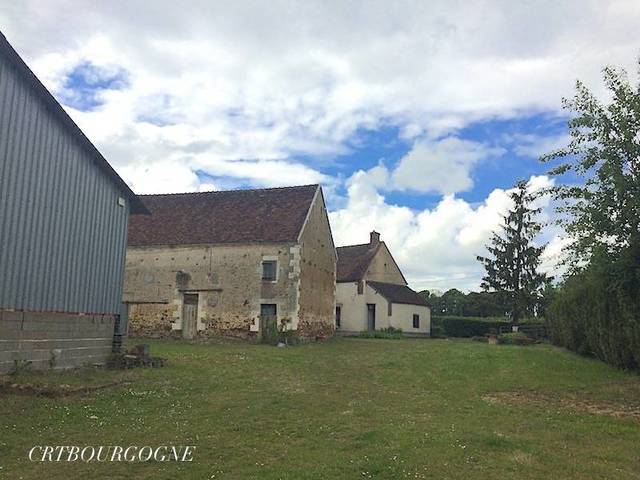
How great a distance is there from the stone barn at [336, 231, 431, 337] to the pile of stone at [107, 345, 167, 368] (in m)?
25.1

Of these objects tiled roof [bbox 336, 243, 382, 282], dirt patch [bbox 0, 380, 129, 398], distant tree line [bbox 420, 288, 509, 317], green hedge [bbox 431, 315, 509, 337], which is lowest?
dirt patch [bbox 0, 380, 129, 398]

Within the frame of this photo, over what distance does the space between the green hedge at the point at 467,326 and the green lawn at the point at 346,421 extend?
2428 centimetres

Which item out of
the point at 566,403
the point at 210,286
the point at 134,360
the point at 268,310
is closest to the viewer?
the point at 566,403

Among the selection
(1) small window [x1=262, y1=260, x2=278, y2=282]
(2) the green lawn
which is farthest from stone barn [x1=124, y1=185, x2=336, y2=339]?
(2) the green lawn

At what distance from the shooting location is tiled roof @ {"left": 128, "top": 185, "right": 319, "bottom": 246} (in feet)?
101

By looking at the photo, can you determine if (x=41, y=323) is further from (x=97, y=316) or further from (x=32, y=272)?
(x=97, y=316)

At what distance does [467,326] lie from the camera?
141 feet

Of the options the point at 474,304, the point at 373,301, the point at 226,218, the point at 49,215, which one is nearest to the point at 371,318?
the point at 373,301

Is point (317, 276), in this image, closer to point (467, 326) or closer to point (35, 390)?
point (467, 326)

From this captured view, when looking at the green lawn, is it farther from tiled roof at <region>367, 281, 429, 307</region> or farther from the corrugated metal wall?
tiled roof at <region>367, 281, 429, 307</region>

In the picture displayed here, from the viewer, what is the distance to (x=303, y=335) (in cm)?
3030

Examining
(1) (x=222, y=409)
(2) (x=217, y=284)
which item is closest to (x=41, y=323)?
(1) (x=222, y=409)

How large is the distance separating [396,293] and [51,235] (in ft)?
102

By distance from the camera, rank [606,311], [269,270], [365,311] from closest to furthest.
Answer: [606,311], [269,270], [365,311]
